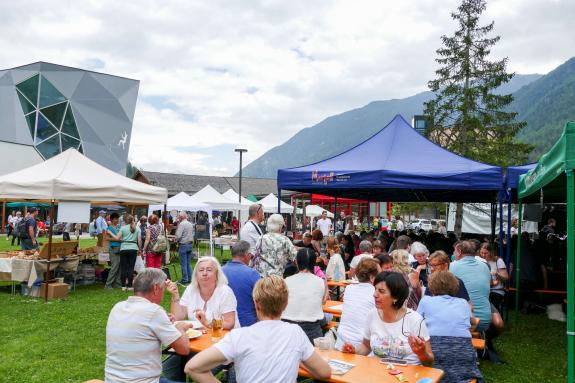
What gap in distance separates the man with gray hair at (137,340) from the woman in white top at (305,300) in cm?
152

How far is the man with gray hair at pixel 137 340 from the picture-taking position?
2.72 metres

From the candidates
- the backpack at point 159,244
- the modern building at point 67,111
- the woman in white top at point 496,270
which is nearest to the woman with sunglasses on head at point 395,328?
the woman in white top at point 496,270

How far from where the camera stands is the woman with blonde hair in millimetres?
4645

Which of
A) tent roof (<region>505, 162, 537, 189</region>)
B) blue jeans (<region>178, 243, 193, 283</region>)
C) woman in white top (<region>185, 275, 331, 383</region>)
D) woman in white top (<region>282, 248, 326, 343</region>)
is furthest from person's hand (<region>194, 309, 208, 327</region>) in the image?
blue jeans (<region>178, 243, 193, 283</region>)

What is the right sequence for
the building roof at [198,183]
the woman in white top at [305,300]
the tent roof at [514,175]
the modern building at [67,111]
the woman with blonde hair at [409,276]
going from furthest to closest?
the building roof at [198,183]
the modern building at [67,111]
the tent roof at [514,175]
the woman with blonde hair at [409,276]
the woman in white top at [305,300]

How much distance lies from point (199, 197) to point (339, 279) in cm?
1265

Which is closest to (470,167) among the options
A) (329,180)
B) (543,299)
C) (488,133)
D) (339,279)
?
(329,180)

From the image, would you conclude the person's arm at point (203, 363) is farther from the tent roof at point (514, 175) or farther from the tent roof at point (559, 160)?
the tent roof at point (514, 175)

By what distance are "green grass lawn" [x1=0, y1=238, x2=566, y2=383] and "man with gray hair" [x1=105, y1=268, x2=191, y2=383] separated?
89.3 inches

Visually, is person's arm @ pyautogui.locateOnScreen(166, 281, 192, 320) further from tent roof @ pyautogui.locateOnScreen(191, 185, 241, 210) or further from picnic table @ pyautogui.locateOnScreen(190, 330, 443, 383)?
tent roof @ pyautogui.locateOnScreen(191, 185, 241, 210)

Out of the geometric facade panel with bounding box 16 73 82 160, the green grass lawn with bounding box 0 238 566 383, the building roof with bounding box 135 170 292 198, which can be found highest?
the geometric facade panel with bounding box 16 73 82 160

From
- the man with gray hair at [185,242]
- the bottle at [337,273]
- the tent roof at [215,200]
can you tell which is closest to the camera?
the bottle at [337,273]

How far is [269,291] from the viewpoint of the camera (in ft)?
7.95

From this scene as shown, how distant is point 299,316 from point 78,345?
10.7 ft
